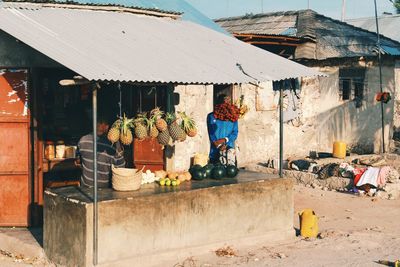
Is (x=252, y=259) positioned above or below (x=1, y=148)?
below

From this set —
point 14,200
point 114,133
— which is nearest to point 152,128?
point 114,133

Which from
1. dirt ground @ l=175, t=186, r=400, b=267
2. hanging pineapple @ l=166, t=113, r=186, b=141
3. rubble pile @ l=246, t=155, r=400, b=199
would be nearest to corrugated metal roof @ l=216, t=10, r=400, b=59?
rubble pile @ l=246, t=155, r=400, b=199

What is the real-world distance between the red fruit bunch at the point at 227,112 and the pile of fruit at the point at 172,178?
153 centimetres

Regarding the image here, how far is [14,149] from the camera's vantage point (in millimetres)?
8625

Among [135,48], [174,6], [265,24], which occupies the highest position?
[265,24]

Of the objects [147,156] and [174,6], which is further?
[174,6]

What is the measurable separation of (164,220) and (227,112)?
2765 millimetres

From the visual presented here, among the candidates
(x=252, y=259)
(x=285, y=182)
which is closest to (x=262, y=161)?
(x=285, y=182)

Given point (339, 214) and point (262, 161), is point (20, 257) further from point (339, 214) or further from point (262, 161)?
point (262, 161)

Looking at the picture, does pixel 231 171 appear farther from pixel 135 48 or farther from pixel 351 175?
pixel 351 175

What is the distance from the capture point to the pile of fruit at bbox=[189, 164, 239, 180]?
8.69 m

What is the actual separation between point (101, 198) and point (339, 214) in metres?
5.69

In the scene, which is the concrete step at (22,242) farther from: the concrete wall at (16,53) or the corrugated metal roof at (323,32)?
the corrugated metal roof at (323,32)

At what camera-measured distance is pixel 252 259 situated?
799 centimetres
